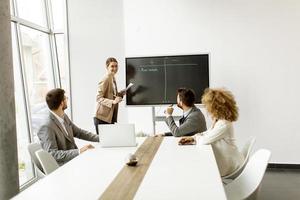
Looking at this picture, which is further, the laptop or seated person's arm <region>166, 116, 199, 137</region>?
seated person's arm <region>166, 116, 199, 137</region>

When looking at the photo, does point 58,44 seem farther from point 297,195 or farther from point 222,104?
point 297,195

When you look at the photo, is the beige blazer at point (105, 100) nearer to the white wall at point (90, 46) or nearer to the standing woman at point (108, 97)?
the standing woman at point (108, 97)

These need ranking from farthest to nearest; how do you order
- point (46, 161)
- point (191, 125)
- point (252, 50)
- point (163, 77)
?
point (252, 50)
point (163, 77)
point (191, 125)
point (46, 161)

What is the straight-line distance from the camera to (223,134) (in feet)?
8.95

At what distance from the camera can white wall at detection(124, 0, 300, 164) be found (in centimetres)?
455

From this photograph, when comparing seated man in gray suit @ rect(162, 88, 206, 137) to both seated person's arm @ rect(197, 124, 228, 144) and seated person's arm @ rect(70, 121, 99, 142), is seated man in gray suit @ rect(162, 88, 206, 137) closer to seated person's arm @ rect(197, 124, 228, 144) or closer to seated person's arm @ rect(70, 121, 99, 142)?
seated person's arm @ rect(197, 124, 228, 144)

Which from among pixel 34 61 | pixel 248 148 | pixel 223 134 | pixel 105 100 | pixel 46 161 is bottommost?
pixel 248 148

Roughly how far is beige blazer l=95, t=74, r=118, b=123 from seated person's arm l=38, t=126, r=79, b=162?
1535 mm

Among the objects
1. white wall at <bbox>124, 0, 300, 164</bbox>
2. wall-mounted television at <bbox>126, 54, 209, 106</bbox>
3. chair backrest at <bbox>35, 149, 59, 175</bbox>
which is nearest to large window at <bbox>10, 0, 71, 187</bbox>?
wall-mounted television at <bbox>126, 54, 209, 106</bbox>

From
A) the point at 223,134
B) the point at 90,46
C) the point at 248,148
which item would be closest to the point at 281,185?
the point at 248,148

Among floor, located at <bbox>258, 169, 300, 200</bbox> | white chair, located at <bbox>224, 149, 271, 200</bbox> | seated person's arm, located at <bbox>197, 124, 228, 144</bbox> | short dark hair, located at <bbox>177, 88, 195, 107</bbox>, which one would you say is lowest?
floor, located at <bbox>258, 169, 300, 200</bbox>

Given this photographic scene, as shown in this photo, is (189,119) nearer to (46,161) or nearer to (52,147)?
(52,147)

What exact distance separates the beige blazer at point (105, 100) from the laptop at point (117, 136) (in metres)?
1.50

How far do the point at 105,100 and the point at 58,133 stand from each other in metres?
1.46
